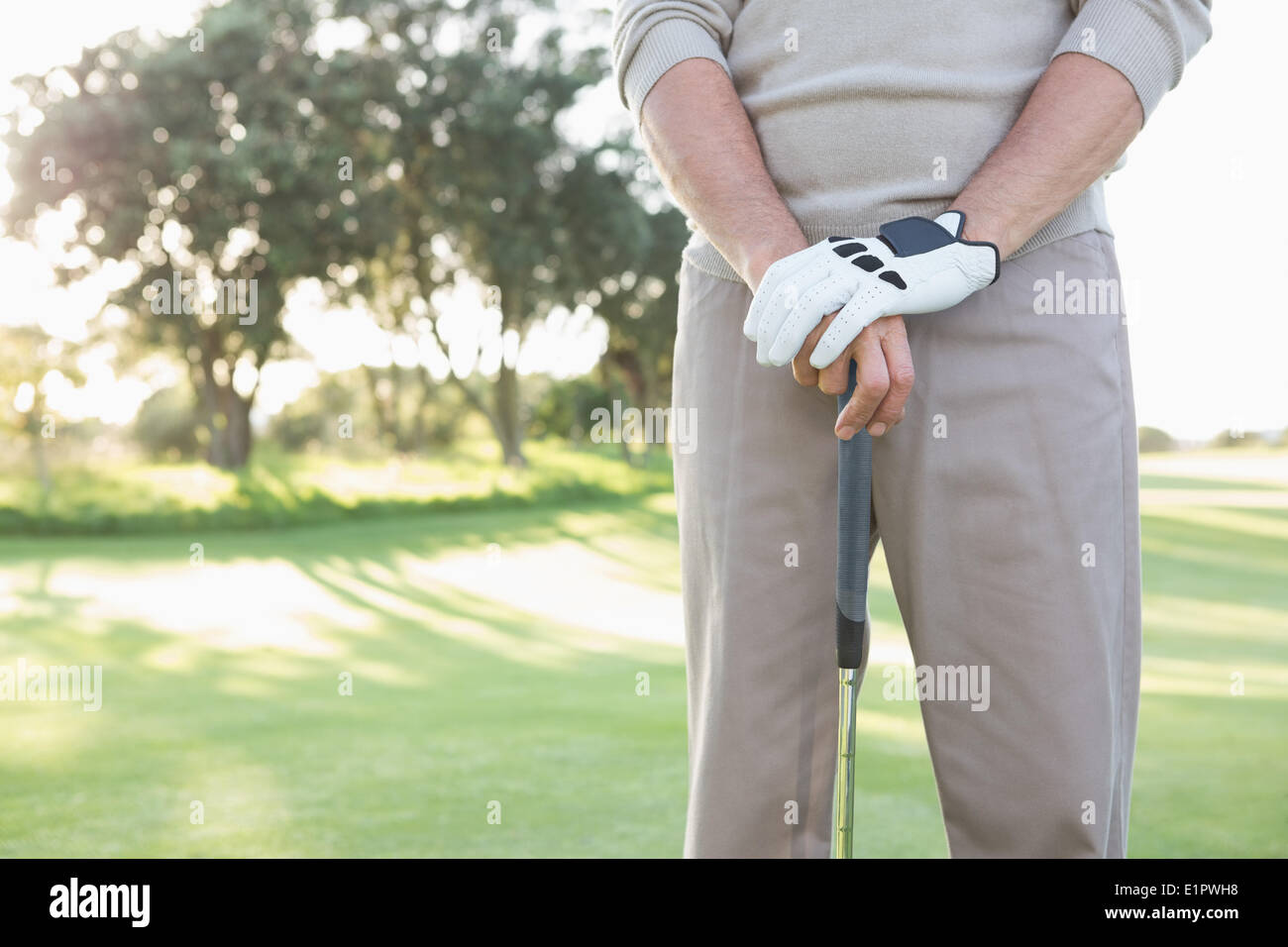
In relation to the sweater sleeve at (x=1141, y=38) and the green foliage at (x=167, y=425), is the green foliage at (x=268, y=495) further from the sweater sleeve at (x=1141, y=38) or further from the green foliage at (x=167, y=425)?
the green foliage at (x=167, y=425)

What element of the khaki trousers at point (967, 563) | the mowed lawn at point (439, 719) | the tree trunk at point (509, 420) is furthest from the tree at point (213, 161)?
the khaki trousers at point (967, 563)

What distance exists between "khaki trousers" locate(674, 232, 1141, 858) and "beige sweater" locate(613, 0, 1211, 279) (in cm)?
13

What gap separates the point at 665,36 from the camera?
141 centimetres

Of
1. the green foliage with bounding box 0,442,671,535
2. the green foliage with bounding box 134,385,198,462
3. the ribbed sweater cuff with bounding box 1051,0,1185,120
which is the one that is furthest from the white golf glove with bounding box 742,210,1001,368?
the green foliage with bounding box 134,385,198,462

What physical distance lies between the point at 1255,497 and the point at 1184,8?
1764 cm

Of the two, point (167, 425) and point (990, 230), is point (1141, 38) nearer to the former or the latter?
point (990, 230)

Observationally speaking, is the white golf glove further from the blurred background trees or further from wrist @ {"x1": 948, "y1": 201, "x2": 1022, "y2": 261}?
the blurred background trees

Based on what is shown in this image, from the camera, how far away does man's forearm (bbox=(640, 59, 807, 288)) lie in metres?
1.31

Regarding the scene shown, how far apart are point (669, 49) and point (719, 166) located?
0.58ft

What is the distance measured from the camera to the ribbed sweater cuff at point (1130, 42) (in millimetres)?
1282

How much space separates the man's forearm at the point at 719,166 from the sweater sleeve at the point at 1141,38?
38 cm
